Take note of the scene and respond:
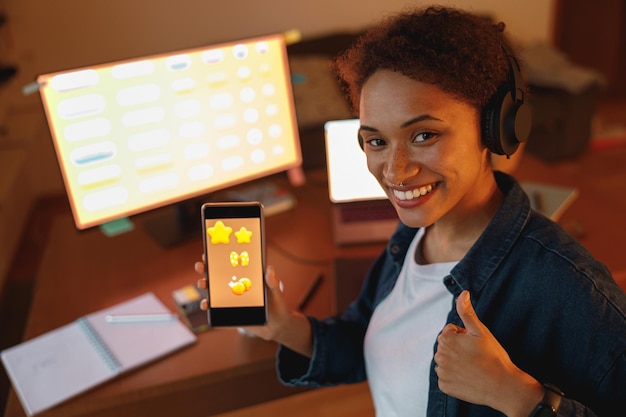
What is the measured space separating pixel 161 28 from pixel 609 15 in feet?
10.0

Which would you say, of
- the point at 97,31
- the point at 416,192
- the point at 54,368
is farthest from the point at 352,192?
the point at 97,31

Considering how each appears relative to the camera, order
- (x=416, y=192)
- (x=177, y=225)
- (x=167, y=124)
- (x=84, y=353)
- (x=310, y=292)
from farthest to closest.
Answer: (x=177, y=225)
(x=167, y=124)
(x=310, y=292)
(x=84, y=353)
(x=416, y=192)

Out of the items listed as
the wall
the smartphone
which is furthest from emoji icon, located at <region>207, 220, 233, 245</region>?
the wall

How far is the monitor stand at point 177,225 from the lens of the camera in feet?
4.70

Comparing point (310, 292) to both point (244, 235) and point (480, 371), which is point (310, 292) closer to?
point (244, 235)

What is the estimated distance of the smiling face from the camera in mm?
768

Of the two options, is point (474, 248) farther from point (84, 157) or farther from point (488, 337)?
point (84, 157)

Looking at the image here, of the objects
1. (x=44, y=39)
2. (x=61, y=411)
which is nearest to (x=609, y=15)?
(x=44, y=39)

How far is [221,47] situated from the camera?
1.36 meters

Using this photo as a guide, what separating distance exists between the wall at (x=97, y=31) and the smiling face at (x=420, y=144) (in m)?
2.30

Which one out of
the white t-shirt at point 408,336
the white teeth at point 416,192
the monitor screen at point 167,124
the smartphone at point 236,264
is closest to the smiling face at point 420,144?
the white teeth at point 416,192

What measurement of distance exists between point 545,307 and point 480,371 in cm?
12

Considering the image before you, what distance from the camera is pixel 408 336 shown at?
90 cm

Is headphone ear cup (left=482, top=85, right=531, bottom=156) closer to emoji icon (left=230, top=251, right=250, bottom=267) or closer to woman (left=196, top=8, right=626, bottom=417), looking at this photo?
woman (left=196, top=8, right=626, bottom=417)
